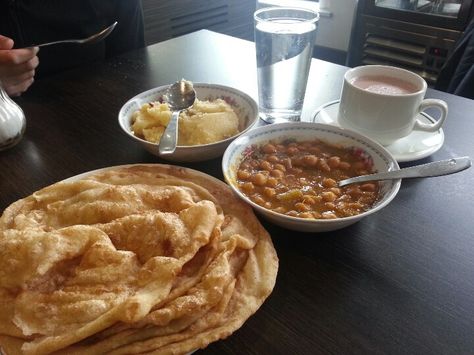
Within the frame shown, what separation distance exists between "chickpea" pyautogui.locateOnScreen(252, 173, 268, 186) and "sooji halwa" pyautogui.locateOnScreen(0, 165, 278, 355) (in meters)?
0.08

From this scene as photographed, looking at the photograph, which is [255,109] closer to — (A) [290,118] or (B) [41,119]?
(A) [290,118]

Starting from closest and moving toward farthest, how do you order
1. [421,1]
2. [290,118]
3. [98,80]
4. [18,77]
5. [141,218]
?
[141,218], [290,118], [18,77], [98,80], [421,1]

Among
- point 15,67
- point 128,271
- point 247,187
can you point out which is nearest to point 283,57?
point 247,187

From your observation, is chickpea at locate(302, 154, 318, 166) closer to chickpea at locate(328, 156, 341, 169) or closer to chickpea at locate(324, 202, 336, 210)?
chickpea at locate(328, 156, 341, 169)

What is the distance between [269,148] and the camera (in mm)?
1039

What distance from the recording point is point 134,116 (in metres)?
1.20

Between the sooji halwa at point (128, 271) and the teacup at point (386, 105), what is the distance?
480 mm

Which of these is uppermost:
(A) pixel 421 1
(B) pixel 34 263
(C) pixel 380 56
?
(B) pixel 34 263

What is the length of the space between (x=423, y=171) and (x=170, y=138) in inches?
24.5

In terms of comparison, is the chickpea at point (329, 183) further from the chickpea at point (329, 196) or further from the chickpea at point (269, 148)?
the chickpea at point (269, 148)

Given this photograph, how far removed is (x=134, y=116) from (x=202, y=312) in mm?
726

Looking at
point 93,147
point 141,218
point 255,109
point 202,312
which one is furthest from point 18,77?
point 202,312

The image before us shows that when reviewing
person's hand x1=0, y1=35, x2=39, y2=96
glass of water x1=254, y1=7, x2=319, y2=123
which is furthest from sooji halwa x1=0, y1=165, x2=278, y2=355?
person's hand x1=0, y1=35, x2=39, y2=96

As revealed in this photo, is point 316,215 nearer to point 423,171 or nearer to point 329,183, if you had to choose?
point 329,183
